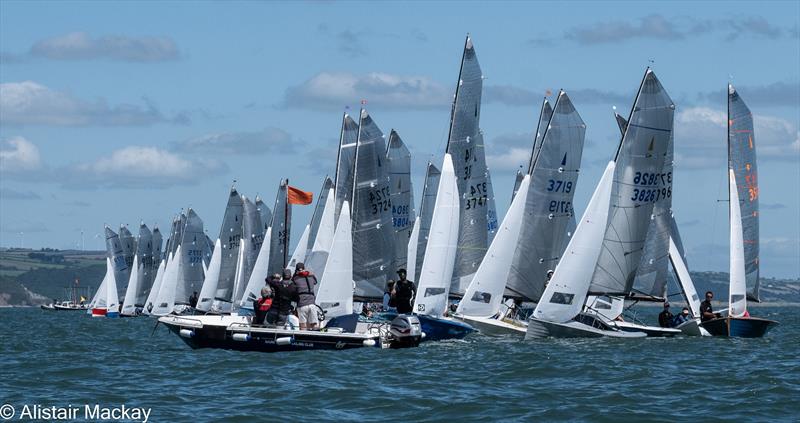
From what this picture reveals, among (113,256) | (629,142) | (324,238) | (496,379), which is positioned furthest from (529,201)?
(113,256)

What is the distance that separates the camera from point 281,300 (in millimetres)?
36688

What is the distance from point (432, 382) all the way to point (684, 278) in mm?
26289

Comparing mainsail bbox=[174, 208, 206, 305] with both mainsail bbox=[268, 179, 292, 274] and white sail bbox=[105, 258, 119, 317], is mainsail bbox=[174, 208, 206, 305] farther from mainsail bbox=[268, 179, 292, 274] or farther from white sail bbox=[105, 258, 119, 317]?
white sail bbox=[105, 258, 119, 317]

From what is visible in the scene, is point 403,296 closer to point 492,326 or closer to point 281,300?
point 281,300

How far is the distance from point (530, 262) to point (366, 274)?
5361mm

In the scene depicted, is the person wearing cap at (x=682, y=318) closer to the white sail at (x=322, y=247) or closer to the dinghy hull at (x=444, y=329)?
the dinghy hull at (x=444, y=329)

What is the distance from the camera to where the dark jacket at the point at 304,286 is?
118ft

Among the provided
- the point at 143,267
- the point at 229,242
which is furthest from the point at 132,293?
the point at 229,242

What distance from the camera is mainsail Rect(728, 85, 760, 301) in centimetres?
4944

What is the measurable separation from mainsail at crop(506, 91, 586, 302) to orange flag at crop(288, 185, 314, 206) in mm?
6878

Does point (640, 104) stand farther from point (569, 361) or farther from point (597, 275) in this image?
point (569, 361)

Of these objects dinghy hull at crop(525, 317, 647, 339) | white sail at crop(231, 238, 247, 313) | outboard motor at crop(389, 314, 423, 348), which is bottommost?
outboard motor at crop(389, 314, 423, 348)

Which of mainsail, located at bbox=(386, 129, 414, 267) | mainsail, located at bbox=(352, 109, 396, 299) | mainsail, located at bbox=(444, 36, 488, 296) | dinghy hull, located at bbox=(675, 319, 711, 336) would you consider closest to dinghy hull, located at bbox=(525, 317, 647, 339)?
mainsail, located at bbox=(352, 109, 396, 299)

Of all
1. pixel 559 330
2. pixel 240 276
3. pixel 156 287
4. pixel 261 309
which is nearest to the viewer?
pixel 261 309
